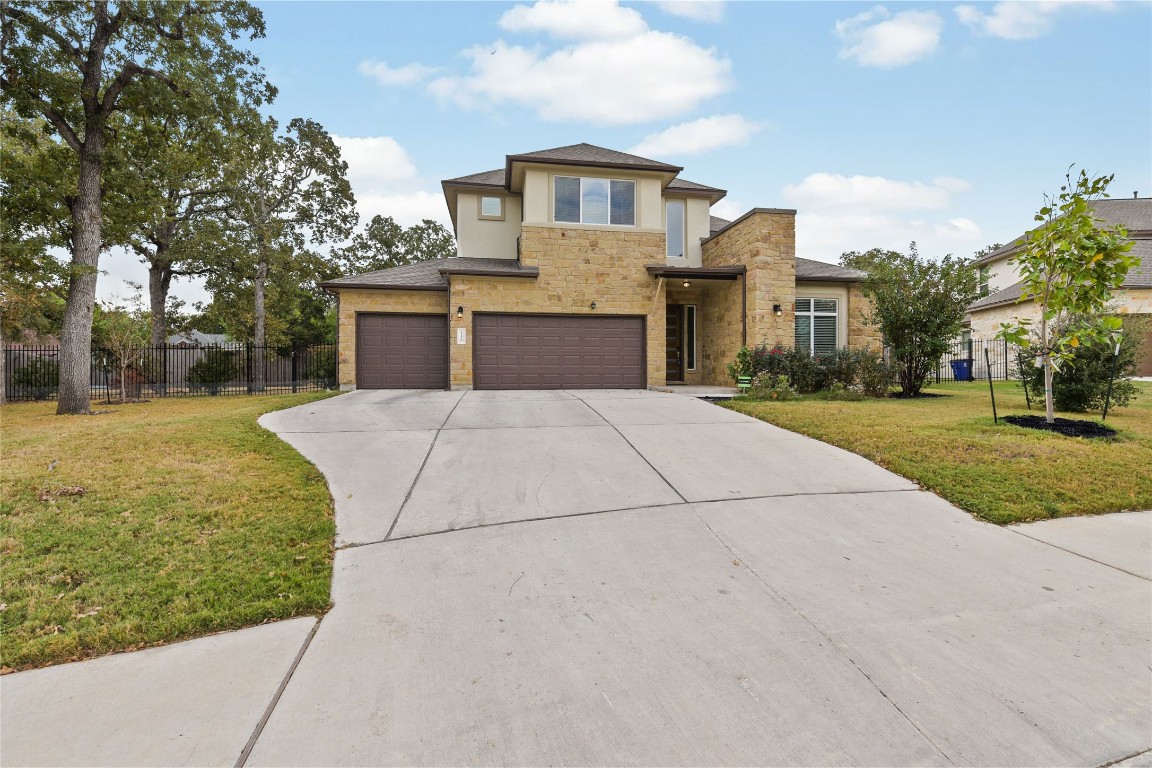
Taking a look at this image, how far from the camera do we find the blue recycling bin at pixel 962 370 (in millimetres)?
19969

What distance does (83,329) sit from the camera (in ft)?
39.1

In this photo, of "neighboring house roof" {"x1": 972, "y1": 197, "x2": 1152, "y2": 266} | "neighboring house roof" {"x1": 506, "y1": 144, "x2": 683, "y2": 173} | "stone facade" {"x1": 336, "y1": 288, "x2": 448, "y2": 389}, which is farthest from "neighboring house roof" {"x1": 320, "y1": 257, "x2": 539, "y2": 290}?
"neighboring house roof" {"x1": 972, "y1": 197, "x2": 1152, "y2": 266}

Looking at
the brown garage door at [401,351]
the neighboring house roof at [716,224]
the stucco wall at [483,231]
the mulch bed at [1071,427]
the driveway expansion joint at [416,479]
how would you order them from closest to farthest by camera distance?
the driveway expansion joint at [416,479], the mulch bed at [1071,427], the brown garage door at [401,351], the stucco wall at [483,231], the neighboring house roof at [716,224]

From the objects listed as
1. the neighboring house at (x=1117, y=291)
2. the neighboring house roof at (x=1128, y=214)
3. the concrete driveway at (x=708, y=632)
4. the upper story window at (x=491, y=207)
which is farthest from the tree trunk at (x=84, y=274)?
the neighboring house roof at (x=1128, y=214)

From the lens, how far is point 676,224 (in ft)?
56.5

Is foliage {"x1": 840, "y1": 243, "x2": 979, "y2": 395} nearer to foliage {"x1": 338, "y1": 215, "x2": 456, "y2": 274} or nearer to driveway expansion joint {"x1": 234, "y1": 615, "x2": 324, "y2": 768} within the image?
driveway expansion joint {"x1": 234, "y1": 615, "x2": 324, "y2": 768}

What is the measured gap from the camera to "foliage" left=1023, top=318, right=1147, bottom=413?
8969 millimetres

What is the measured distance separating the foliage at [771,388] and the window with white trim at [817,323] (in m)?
4.36

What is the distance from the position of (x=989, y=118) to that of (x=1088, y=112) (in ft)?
6.60

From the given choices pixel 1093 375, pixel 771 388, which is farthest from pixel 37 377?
pixel 1093 375

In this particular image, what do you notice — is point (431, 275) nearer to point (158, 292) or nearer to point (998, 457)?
point (158, 292)

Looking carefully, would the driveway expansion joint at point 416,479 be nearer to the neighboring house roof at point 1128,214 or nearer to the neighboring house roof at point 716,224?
the neighboring house roof at point 716,224

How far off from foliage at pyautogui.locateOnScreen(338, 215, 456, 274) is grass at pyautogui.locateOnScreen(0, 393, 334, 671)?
30.8m

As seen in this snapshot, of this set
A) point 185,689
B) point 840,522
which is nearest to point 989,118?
point 840,522
